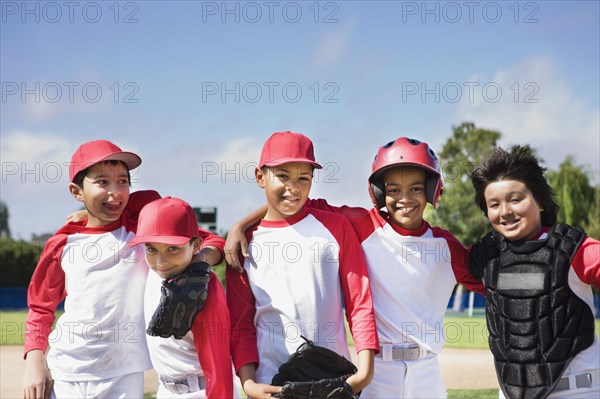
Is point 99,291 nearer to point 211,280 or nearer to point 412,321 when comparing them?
point 211,280

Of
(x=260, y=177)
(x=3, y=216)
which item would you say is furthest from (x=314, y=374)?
(x=3, y=216)

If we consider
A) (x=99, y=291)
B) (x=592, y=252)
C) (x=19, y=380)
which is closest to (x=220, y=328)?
(x=99, y=291)

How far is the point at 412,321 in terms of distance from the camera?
162 inches

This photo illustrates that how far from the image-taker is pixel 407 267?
418 centimetres

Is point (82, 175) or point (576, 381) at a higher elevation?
point (82, 175)

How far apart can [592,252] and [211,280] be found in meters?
2.15

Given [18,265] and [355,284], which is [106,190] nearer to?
[355,284]

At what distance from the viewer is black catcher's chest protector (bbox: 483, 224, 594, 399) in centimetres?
375

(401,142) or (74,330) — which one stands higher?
(401,142)

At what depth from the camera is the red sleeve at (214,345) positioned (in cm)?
358

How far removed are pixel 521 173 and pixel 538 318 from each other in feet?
2.94

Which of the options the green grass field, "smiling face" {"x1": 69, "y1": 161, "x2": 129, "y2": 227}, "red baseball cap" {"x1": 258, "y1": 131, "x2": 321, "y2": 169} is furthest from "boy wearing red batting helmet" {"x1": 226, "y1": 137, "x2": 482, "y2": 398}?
the green grass field

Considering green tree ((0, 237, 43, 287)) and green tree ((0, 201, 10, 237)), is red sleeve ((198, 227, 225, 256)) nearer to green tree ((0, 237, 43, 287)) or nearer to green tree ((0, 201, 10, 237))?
green tree ((0, 237, 43, 287))

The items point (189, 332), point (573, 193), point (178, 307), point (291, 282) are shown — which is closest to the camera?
point (178, 307)
